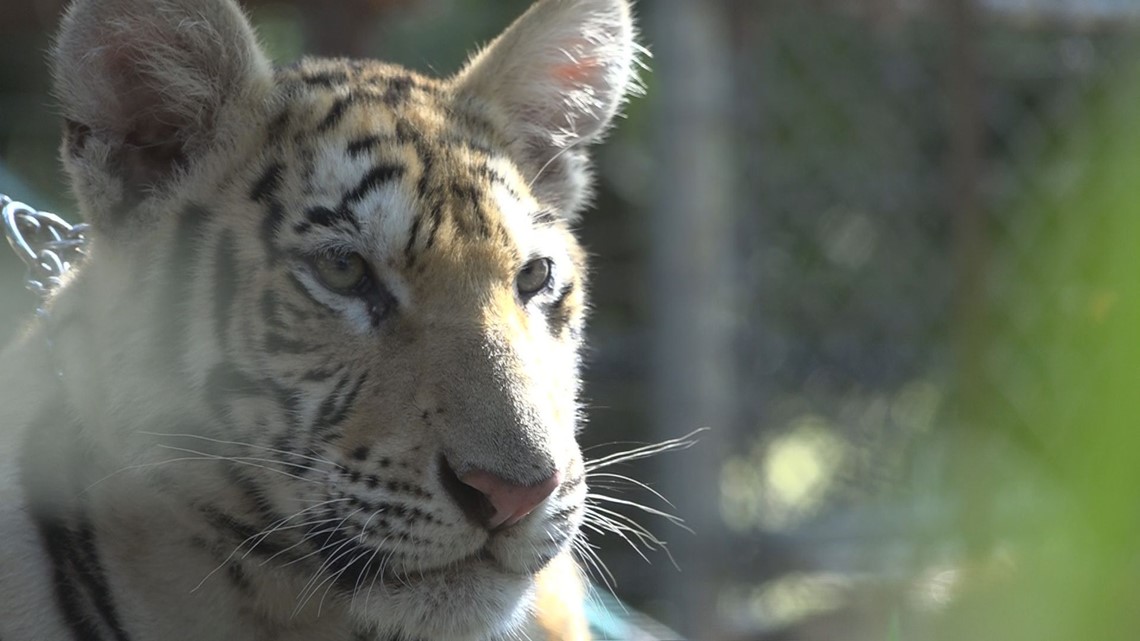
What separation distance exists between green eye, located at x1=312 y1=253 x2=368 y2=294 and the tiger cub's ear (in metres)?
0.30

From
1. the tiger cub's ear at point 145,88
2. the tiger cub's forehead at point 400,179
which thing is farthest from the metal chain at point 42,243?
the tiger cub's forehead at point 400,179

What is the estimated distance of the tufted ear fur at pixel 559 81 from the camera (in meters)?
2.06

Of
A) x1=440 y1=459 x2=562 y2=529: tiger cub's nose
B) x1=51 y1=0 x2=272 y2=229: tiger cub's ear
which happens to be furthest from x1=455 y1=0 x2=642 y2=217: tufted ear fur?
x1=440 y1=459 x2=562 y2=529: tiger cub's nose

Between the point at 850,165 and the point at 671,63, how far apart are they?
0.87 meters

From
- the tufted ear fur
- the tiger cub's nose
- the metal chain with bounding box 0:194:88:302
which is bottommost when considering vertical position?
the tiger cub's nose

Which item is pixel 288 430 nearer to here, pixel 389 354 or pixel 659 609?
pixel 389 354

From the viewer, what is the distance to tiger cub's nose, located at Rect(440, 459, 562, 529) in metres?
1.43

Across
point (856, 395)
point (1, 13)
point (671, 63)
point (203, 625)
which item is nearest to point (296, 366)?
point (203, 625)

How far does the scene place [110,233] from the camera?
172 cm

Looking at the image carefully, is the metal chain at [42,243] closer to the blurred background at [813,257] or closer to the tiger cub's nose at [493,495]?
the tiger cub's nose at [493,495]

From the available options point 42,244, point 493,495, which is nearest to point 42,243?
point 42,244

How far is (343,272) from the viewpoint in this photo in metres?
1.63

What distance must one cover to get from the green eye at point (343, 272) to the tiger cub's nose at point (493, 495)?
301mm

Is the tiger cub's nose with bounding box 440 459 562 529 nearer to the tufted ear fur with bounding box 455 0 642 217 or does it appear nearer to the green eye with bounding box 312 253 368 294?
A: the green eye with bounding box 312 253 368 294
